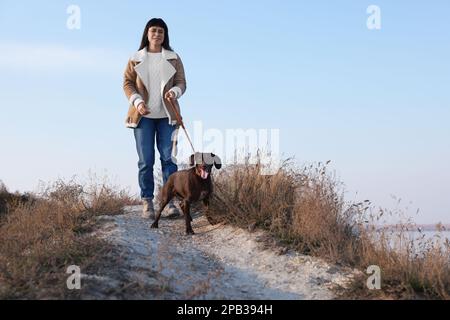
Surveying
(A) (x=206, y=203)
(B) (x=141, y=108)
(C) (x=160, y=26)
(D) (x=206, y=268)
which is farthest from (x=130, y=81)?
(D) (x=206, y=268)

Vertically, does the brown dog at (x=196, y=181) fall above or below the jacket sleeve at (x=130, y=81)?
below

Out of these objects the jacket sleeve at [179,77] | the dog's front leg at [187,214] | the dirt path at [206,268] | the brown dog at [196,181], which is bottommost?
the dirt path at [206,268]

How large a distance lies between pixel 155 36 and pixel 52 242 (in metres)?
3.33

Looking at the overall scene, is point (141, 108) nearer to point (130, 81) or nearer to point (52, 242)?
point (130, 81)

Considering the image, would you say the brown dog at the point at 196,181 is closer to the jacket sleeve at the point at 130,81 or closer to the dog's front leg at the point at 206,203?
the dog's front leg at the point at 206,203

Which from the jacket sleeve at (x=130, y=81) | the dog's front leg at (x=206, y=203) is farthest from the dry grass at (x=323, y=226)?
the jacket sleeve at (x=130, y=81)

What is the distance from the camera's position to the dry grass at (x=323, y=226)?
5035 millimetres

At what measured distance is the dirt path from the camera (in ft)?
15.3

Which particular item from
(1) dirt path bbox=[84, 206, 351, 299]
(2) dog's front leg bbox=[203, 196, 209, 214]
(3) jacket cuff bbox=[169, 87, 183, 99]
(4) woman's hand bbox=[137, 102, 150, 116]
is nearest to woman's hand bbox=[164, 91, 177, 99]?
(3) jacket cuff bbox=[169, 87, 183, 99]

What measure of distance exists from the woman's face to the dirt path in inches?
101

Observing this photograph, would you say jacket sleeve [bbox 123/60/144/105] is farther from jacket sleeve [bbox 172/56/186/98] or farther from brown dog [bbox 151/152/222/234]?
brown dog [bbox 151/152/222/234]

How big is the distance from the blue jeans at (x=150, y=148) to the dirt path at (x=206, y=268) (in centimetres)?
70

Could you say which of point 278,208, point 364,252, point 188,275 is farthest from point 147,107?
point 364,252
